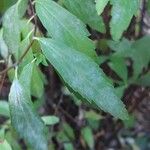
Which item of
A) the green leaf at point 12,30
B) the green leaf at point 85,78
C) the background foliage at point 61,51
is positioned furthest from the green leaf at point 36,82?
the green leaf at point 85,78

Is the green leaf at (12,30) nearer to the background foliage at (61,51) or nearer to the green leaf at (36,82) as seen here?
the background foliage at (61,51)

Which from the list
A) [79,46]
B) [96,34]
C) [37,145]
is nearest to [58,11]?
[79,46]

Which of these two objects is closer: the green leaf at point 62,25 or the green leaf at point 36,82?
the green leaf at point 62,25

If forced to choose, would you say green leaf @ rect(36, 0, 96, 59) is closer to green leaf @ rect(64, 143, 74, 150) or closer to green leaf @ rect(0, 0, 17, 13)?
green leaf @ rect(0, 0, 17, 13)

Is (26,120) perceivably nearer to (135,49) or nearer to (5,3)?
(5,3)

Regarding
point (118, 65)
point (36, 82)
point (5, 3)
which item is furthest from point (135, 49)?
point (5, 3)

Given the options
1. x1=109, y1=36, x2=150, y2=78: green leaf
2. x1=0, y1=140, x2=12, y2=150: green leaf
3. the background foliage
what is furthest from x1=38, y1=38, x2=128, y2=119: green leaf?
x1=109, y1=36, x2=150, y2=78: green leaf
